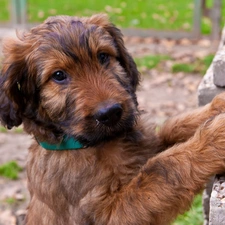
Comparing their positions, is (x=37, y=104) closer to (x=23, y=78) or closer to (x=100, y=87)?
(x=23, y=78)

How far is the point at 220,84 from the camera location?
148 inches

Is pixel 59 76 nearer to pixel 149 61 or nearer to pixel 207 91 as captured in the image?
pixel 207 91

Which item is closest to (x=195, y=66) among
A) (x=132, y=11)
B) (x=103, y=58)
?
(x=132, y=11)

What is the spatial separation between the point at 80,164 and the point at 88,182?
0.43 feet

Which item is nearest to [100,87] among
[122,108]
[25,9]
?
[122,108]

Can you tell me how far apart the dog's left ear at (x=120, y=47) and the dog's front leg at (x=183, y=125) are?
0.33 metres

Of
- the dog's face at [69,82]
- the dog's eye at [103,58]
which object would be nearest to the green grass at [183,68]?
the dog's face at [69,82]

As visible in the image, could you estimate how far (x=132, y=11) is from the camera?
12.4m

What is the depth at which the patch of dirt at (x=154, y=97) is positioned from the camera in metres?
5.75

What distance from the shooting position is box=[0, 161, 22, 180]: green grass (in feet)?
20.1

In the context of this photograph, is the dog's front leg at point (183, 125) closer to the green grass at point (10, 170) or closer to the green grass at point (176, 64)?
the green grass at point (10, 170)

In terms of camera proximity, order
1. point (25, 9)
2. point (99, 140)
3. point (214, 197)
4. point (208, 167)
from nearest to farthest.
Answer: point (214, 197)
point (208, 167)
point (99, 140)
point (25, 9)

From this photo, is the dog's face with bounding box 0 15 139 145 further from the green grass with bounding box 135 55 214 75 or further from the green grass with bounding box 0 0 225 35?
the green grass with bounding box 0 0 225 35

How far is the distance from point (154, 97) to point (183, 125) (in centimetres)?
458
